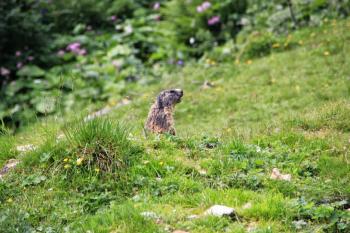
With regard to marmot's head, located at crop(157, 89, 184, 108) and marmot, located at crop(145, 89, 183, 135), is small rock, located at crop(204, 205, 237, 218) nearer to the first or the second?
marmot, located at crop(145, 89, 183, 135)

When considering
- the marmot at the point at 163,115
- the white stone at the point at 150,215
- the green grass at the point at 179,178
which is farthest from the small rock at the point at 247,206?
the marmot at the point at 163,115

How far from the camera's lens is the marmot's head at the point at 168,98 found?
6707 millimetres

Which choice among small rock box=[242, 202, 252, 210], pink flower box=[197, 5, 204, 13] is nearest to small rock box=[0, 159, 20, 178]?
small rock box=[242, 202, 252, 210]

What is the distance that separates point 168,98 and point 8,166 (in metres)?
1.92

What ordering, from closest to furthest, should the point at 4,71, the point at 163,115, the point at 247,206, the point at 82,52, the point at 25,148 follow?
1. the point at 247,206
2. the point at 25,148
3. the point at 163,115
4. the point at 4,71
5. the point at 82,52

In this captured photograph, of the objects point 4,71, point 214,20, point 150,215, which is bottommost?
point 4,71

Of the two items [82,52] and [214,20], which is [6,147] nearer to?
[82,52]

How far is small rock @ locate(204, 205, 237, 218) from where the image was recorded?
4828 millimetres

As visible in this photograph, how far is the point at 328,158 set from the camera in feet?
19.3

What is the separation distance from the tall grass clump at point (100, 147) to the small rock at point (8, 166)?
69 centimetres

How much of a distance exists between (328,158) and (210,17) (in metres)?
8.64

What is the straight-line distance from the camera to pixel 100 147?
5793 mm

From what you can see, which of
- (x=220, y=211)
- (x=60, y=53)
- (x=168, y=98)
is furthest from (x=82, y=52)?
(x=220, y=211)

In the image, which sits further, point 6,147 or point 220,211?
point 6,147
